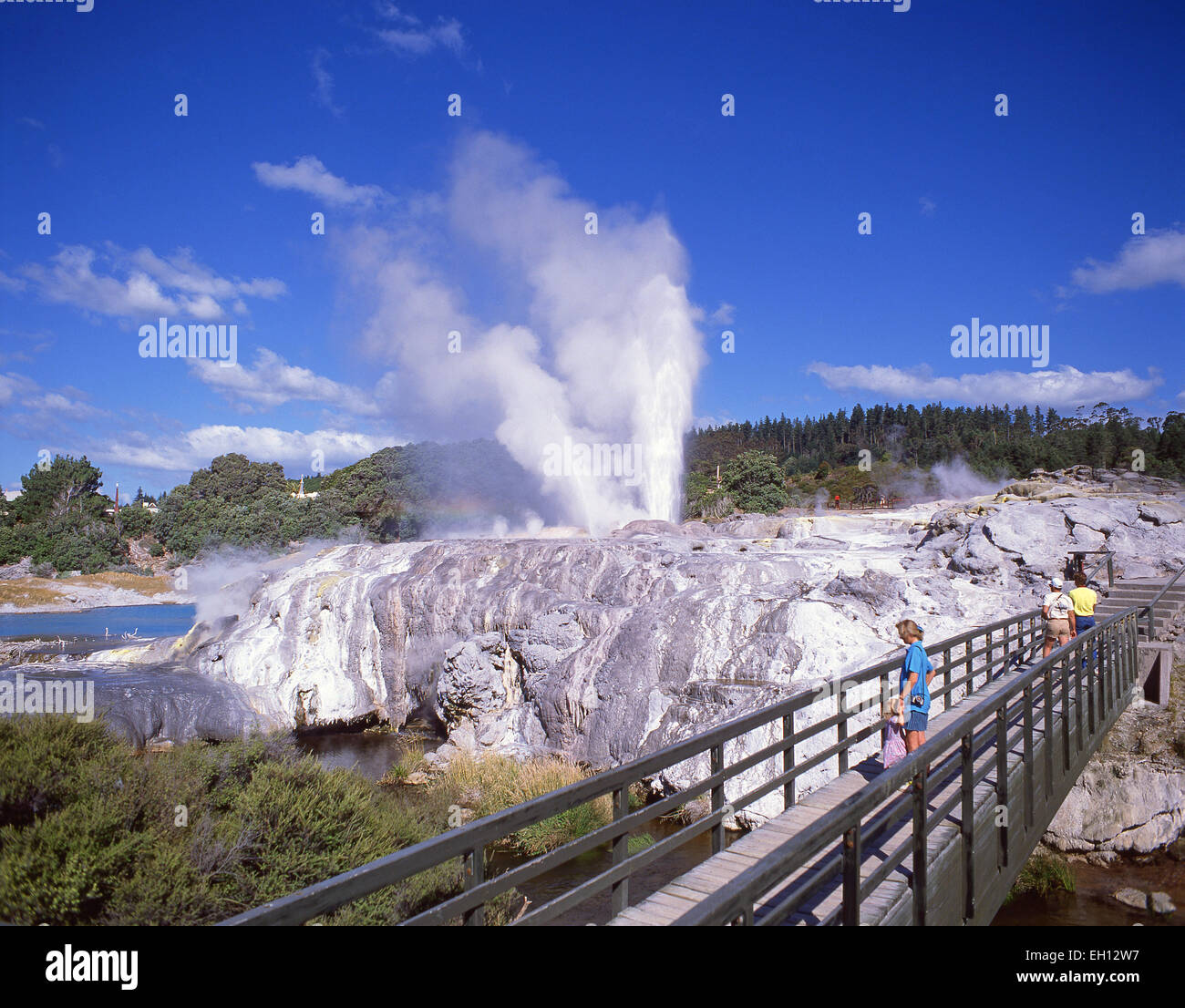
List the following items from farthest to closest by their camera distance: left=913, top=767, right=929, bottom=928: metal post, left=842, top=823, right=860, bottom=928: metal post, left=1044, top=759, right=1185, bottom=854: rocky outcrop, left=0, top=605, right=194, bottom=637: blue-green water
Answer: left=0, top=605, right=194, bottom=637: blue-green water → left=1044, top=759, right=1185, bottom=854: rocky outcrop → left=913, top=767, right=929, bottom=928: metal post → left=842, top=823, right=860, bottom=928: metal post

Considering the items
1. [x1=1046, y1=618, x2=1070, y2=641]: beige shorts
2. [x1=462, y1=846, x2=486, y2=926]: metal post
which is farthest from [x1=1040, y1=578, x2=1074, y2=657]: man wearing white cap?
[x1=462, y1=846, x2=486, y2=926]: metal post

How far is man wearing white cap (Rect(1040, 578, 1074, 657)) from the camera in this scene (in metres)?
10.6

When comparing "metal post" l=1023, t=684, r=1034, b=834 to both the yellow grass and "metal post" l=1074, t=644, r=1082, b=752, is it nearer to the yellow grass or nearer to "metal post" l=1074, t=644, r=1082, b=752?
"metal post" l=1074, t=644, r=1082, b=752

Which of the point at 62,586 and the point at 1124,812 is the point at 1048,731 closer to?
the point at 1124,812

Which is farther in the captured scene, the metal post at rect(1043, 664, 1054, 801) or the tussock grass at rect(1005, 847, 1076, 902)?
the tussock grass at rect(1005, 847, 1076, 902)

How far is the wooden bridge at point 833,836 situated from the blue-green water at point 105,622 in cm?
4167

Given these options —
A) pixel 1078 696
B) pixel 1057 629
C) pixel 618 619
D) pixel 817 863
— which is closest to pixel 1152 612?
pixel 1057 629

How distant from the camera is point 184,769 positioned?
8.34m

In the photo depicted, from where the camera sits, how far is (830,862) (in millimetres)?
4016

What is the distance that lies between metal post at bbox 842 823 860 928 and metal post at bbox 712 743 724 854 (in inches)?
76.7

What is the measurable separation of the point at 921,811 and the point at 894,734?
3.33 m

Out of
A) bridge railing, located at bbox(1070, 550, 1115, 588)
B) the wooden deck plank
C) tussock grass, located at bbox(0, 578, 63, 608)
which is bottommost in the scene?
tussock grass, located at bbox(0, 578, 63, 608)

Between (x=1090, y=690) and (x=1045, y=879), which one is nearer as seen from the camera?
(x=1090, y=690)
